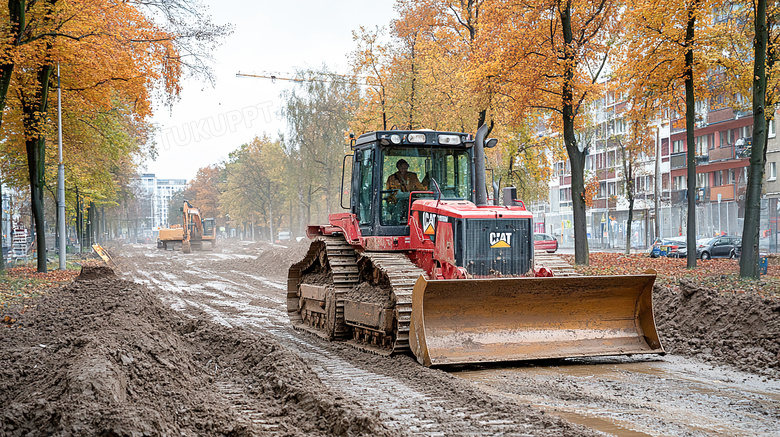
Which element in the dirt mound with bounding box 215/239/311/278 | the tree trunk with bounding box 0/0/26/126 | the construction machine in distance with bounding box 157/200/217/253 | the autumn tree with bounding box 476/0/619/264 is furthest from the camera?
the construction machine in distance with bounding box 157/200/217/253

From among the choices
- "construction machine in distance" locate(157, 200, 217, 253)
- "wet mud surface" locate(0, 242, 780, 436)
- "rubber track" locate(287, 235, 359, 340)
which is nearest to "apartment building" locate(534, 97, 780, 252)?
"rubber track" locate(287, 235, 359, 340)

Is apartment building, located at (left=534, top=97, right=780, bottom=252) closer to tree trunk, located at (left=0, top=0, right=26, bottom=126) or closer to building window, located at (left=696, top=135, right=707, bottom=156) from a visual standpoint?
building window, located at (left=696, top=135, right=707, bottom=156)

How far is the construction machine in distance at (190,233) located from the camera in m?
53.5

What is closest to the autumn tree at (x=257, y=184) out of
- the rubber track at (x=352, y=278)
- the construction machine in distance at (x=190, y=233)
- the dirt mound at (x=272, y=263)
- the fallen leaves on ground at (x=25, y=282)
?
the construction machine in distance at (x=190, y=233)

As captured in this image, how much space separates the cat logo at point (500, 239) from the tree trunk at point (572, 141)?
42.7ft

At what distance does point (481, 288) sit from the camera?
8.72 metres

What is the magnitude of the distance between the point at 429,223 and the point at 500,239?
1.15 m

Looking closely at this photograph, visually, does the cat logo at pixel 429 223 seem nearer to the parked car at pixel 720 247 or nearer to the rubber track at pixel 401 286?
the rubber track at pixel 401 286

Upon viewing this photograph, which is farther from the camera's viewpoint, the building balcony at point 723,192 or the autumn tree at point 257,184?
the autumn tree at point 257,184

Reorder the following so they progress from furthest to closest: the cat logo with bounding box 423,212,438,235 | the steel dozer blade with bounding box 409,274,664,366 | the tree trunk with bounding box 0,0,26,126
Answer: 1. the tree trunk with bounding box 0,0,26,126
2. the cat logo with bounding box 423,212,438,235
3. the steel dozer blade with bounding box 409,274,664,366

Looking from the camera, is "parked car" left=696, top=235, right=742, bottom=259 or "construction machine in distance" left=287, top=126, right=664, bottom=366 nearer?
"construction machine in distance" left=287, top=126, right=664, bottom=366

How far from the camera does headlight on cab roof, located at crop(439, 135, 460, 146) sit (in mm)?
11000

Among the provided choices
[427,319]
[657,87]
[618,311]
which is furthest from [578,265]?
[427,319]

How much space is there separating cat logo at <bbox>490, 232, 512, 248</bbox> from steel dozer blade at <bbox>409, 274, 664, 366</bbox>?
907 mm
